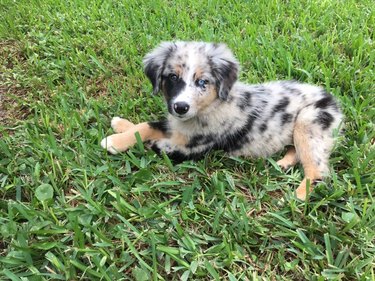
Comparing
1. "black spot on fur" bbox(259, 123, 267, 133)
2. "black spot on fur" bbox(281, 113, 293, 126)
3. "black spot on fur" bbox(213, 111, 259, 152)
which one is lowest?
"black spot on fur" bbox(213, 111, 259, 152)

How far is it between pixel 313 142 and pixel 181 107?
109cm

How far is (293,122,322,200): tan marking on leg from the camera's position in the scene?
3138 millimetres

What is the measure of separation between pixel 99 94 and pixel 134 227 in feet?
6.16

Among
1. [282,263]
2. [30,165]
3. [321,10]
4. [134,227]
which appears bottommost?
[282,263]

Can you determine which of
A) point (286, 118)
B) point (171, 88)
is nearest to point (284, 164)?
point (286, 118)

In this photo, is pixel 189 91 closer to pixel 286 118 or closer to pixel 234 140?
pixel 234 140

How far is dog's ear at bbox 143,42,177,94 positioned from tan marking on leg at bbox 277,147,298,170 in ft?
3.88

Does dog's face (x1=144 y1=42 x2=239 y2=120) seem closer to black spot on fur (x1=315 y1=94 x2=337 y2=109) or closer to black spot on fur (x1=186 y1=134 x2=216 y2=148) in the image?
black spot on fur (x1=186 y1=134 x2=216 y2=148)

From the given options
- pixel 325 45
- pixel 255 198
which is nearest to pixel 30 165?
pixel 255 198

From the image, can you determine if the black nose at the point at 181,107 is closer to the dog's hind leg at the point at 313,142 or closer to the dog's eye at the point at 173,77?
the dog's eye at the point at 173,77

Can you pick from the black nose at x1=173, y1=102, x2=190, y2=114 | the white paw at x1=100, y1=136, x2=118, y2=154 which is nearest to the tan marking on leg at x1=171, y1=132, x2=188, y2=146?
the black nose at x1=173, y1=102, x2=190, y2=114

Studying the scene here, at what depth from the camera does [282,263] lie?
271cm

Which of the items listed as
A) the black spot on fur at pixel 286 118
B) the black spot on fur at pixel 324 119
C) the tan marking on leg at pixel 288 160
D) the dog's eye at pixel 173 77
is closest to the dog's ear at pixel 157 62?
the dog's eye at pixel 173 77

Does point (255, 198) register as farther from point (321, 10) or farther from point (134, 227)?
point (321, 10)
